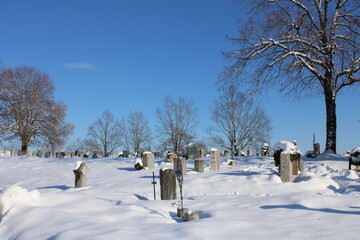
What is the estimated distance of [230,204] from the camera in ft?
22.9

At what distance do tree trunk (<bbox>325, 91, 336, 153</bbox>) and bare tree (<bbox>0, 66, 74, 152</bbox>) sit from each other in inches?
1101

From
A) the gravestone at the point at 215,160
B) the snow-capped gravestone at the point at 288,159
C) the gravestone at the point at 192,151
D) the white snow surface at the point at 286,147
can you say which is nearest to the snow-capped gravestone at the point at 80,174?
the gravestone at the point at 215,160

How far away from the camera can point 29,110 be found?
3416cm

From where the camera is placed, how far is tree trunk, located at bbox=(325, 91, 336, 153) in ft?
55.7

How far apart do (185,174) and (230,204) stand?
6246 mm

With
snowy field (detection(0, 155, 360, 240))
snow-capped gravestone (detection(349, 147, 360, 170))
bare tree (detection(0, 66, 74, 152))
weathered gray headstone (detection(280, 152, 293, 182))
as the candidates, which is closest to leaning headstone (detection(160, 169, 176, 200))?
snowy field (detection(0, 155, 360, 240))

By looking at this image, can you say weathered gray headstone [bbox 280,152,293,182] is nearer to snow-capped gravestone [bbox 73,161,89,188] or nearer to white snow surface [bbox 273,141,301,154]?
white snow surface [bbox 273,141,301,154]

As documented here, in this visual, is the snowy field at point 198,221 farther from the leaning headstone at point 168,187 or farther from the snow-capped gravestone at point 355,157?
the snow-capped gravestone at point 355,157

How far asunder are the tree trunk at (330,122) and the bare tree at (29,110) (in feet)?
91.7

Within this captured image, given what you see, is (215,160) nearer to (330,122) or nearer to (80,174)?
(80,174)

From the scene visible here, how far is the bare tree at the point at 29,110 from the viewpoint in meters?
33.8

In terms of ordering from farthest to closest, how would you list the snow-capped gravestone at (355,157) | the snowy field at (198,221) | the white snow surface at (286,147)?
the snow-capped gravestone at (355,157) → the white snow surface at (286,147) → the snowy field at (198,221)

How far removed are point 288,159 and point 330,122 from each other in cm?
785

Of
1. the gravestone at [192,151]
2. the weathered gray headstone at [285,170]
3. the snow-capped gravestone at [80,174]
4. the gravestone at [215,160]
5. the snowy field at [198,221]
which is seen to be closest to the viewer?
the snowy field at [198,221]
